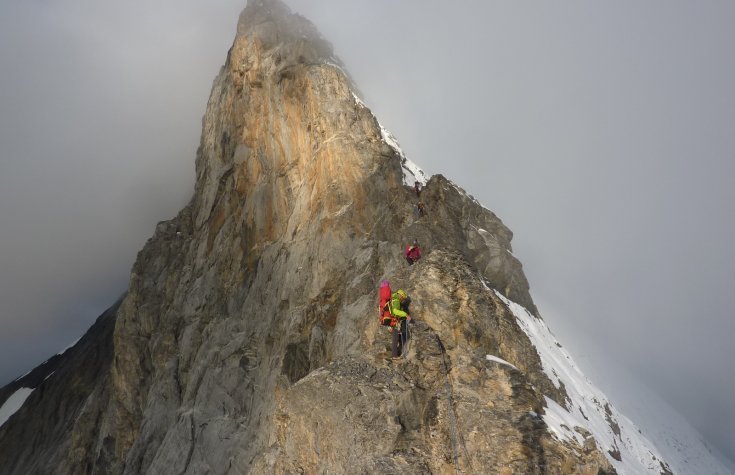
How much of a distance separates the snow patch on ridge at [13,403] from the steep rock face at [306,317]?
43.4m

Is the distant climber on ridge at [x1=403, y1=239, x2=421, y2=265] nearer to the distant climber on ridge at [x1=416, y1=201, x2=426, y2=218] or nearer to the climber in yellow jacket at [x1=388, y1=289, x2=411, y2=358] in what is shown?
the climber in yellow jacket at [x1=388, y1=289, x2=411, y2=358]

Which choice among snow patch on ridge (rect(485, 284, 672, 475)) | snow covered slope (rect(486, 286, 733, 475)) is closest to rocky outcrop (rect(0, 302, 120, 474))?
snow patch on ridge (rect(485, 284, 672, 475))

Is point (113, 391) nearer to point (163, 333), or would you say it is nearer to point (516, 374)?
point (163, 333)

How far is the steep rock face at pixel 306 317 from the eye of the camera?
488 inches

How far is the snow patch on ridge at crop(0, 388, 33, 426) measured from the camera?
8306cm

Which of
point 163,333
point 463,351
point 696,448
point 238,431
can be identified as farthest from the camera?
point 163,333

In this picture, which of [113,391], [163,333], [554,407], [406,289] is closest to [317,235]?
[406,289]

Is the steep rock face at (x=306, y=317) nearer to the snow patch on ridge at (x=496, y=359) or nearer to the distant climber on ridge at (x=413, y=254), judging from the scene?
the snow patch on ridge at (x=496, y=359)

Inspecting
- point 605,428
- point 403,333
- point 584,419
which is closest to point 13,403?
point 403,333

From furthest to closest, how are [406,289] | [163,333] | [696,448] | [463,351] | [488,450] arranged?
[163,333] → [696,448] → [406,289] → [463,351] → [488,450]

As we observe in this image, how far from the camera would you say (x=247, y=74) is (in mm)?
36438

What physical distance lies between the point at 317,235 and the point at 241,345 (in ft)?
24.6

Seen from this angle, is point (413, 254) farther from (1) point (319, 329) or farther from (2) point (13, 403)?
(2) point (13, 403)

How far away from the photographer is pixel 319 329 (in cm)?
2144
